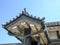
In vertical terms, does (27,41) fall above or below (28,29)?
below

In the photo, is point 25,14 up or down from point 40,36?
up

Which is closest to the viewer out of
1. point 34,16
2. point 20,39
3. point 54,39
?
point 34,16

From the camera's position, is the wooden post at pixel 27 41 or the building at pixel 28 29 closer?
the building at pixel 28 29

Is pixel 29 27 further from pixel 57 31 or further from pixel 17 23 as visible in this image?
pixel 57 31

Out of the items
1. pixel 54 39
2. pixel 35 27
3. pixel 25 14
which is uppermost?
pixel 25 14

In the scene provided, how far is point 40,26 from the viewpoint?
10641 mm

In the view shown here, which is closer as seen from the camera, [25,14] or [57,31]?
[25,14]

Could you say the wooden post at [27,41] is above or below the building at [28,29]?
below

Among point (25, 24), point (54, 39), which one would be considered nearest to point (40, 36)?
point (25, 24)

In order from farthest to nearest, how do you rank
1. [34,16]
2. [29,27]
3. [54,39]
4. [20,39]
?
1. [54,39]
2. [20,39]
3. [29,27]
4. [34,16]

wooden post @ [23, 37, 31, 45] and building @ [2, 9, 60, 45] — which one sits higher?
building @ [2, 9, 60, 45]

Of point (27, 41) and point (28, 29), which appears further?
point (27, 41)

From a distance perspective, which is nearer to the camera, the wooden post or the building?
the building

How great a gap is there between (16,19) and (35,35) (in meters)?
1.40
